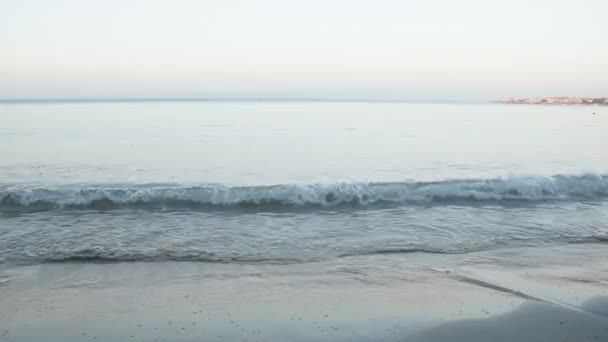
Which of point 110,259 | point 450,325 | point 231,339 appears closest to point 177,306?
point 231,339

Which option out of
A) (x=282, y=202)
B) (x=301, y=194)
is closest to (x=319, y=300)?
(x=282, y=202)

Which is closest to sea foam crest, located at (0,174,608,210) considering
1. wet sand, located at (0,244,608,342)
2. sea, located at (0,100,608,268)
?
sea, located at (0,100,608,268)

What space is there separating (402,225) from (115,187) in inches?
332

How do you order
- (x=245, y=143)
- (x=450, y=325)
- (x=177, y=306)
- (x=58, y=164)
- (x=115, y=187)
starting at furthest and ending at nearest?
1. (x=245, y=143)
2. (x=58, y=164)
3. (x=115, y=187)
4. (x=177, y=306)
5. (x=450, y=325)

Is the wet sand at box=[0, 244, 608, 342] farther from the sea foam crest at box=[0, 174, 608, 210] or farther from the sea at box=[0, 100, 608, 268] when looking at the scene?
the sea foam crest at box=[0, 174, 608, 210]

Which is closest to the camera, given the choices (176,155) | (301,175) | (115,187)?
(115,187)

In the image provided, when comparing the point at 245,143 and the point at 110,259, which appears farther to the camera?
the point at 245,143

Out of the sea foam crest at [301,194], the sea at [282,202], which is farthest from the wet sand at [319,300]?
A: the sea foam crest at [301,194]

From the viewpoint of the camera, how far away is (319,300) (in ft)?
20.9

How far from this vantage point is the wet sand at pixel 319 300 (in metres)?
5.43

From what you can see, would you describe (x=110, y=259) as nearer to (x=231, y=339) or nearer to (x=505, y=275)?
(x=231, y=339)

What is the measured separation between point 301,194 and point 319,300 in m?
7.58

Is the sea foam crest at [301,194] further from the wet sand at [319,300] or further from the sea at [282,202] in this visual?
the wet sand at [319,300]

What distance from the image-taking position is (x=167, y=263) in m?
8.02
